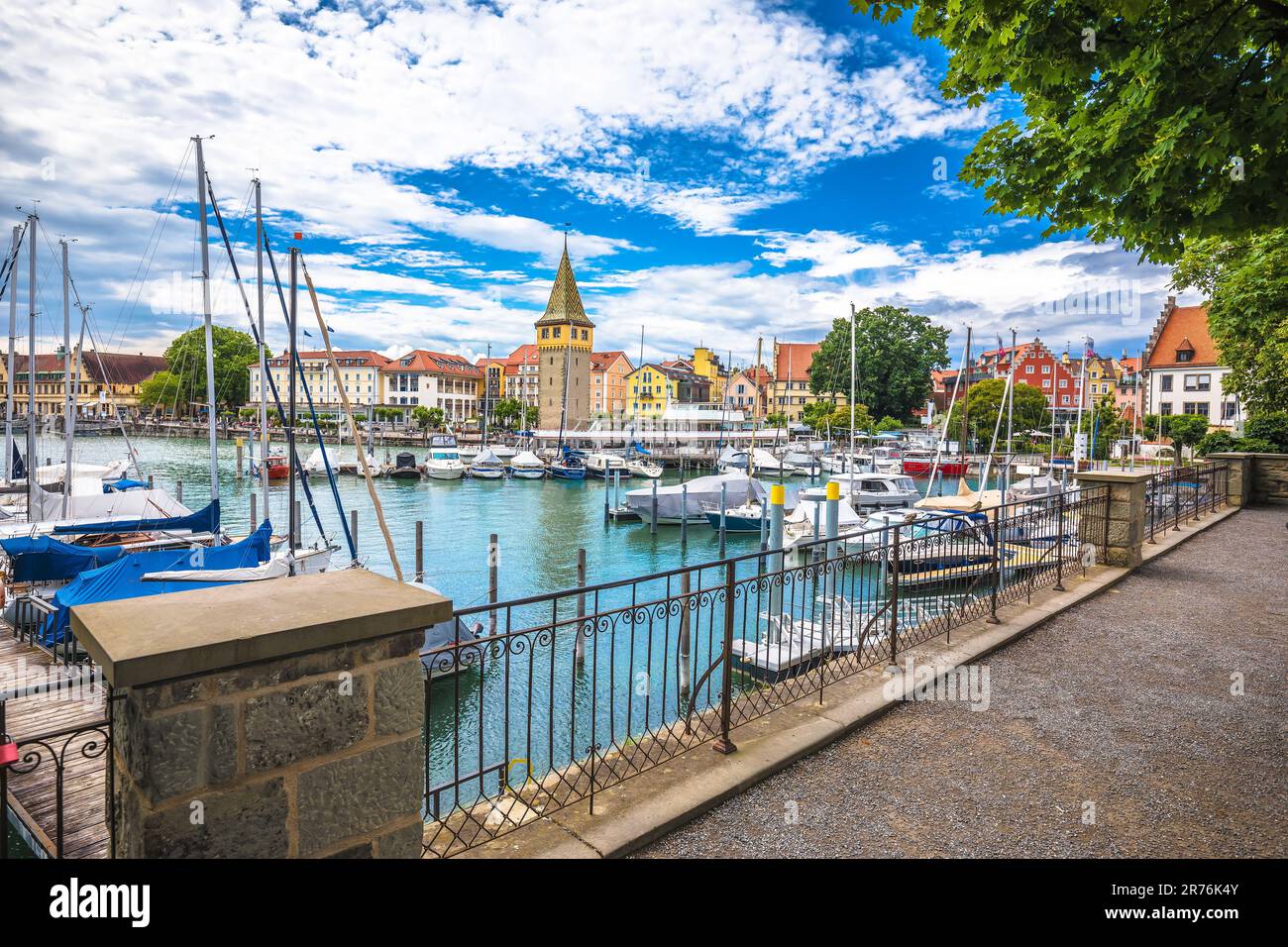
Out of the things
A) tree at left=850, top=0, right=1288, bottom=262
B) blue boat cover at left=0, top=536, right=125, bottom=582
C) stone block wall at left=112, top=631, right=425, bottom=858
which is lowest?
blue boat cover at left=0, top=536, right=125, bottom=582

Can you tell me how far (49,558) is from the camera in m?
17.4

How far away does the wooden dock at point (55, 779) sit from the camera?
6664 millimetres

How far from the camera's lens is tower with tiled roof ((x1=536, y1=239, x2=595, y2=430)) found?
4067 inches

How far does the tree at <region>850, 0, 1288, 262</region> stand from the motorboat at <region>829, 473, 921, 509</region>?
2685cm

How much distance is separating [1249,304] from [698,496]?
23500mm

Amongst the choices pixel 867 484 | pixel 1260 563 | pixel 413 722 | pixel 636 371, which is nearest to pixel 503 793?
pixel 413 722

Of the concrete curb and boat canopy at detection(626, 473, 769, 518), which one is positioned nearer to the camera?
the concrete curb

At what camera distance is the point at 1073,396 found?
90.1m

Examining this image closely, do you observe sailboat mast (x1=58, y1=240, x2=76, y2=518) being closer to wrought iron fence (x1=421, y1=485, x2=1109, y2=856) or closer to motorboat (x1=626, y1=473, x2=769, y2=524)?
wrought iron fence (x1=421, y1=485, x2=1109, y2=856)

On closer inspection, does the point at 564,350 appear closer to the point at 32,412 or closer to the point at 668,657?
the point at 32,412

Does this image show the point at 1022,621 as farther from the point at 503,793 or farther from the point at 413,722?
the point at 413,722

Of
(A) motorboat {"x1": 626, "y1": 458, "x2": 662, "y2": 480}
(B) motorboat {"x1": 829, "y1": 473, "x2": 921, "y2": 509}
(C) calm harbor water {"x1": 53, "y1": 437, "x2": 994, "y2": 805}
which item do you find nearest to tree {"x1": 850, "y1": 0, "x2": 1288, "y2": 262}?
(C) calm harbor water {"x1": 53, "y1": 437, "x2": 994, "y2": 805}

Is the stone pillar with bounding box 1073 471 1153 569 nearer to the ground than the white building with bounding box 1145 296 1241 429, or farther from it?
nearer to the ground

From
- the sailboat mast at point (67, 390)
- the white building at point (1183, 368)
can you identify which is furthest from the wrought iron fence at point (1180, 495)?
the white building at point (1183, 368)
